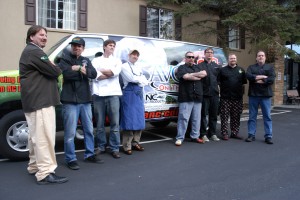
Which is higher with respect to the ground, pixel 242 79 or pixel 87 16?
pixel 87 16

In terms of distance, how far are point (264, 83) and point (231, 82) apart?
68 cm

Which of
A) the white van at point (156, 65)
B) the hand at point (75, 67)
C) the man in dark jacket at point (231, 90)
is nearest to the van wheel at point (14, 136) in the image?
the hand at point (75, 67)

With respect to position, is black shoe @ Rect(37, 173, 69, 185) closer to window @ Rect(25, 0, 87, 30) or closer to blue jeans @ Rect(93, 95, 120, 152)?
blue jeans @ Rect(93, 95, 120, 152)

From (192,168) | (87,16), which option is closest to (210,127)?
(192,168)

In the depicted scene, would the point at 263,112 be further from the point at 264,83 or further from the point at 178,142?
the point at 178,142

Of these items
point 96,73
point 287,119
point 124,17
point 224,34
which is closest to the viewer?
point 96,73

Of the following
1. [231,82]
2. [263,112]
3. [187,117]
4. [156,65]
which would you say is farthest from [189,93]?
[263,112]

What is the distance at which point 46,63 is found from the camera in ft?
12.8

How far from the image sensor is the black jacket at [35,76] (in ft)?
12.8

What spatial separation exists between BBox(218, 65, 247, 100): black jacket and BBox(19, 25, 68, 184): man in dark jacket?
404 centimetres

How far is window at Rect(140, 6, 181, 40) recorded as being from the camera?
1342 centimetres

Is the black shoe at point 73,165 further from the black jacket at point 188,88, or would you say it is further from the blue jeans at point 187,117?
the black jacket at point 188,88

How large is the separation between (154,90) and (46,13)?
21.5ft

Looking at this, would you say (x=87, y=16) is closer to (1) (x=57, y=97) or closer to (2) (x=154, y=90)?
(2) (x=154, y=90)
